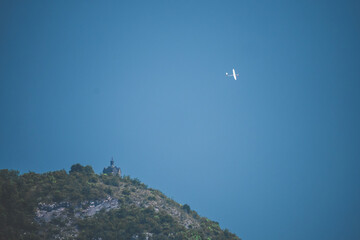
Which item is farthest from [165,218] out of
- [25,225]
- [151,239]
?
[25,225]

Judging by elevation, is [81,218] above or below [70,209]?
below

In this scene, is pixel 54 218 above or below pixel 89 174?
below

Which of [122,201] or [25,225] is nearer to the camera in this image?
[25,225]

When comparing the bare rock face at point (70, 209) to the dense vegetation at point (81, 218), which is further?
the bare rock face at point (70, 209)

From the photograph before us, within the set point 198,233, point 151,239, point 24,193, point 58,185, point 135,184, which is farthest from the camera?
point 135,184

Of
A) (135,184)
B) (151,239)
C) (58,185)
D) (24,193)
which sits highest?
(135,184)

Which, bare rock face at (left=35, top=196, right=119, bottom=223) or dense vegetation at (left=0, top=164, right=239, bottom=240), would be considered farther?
bare rock face at (left=35, top=196, right=119, bottom=223)

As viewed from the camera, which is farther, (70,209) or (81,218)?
(70,209)

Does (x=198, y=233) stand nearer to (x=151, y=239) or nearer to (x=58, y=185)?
(x=151, y=239)
